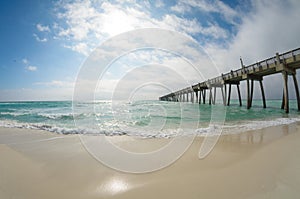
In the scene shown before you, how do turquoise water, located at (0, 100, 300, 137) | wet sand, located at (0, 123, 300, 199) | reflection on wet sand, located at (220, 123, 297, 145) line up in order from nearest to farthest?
1. wet sand, located at (0, 123, 300, 199)
2. reflection on wet sand, located at (220, 123, 297, 145)
3. turquoise water, located at (0, 100, 300, 137)

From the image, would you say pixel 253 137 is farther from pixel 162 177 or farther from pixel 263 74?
pixel 263 74

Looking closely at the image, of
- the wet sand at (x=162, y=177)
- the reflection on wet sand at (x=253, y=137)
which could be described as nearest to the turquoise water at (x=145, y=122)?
the reflection on wet sand at (x=253, y=137)

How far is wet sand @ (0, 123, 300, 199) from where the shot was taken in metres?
2.37

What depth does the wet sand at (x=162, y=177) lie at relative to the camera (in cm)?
237

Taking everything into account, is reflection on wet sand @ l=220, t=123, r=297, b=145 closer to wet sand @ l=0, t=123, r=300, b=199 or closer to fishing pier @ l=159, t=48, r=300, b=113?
wet sand @ l=0, t=123, r=300, b=199

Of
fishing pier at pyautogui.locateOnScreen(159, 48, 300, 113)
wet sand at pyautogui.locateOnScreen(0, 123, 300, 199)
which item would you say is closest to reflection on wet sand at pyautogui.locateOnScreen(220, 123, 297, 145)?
wet sand at pyautogui.locateOnScreen(0, 123, 300, 199)

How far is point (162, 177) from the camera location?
2.84 meters

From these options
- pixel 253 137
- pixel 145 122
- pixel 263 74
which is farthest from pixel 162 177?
pixel 263 74

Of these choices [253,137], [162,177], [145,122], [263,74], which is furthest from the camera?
[263,74]

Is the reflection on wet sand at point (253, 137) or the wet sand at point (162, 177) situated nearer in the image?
the wet sand at point (162, 177)

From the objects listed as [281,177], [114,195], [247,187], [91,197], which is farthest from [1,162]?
[281,177]

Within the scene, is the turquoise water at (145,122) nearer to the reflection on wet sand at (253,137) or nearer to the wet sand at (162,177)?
the reflection on wet sand at (253,137)

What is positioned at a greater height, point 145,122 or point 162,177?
point 162,177

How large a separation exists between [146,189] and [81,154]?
2.28 meters
